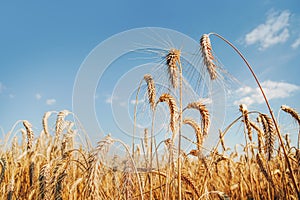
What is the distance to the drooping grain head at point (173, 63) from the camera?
1835 mm

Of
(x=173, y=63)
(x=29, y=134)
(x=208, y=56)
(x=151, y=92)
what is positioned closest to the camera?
(x=208, y=56)

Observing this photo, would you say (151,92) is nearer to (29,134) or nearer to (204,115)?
(204,115)

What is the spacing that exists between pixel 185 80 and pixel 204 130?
1.23 ft

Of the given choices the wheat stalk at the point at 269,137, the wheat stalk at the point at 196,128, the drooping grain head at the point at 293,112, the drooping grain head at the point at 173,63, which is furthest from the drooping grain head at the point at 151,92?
the drooping grain head at the point at 293,112

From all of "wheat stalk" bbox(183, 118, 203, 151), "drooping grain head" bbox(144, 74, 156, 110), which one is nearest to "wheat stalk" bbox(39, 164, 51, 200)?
"drooping grain head" bbox(144, 74, 156, 110)

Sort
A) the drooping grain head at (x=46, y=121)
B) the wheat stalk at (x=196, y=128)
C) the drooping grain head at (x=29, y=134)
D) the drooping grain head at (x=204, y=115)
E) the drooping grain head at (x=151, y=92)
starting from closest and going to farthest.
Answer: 1. the drooping grain head at (x=204, y=115)
2. the drooping grain head at (x=151, y=92)
3. the wheat stalk at (x=196, y=128)
4. the drooping grain head at (x=29, y=134)
5. the drooping grain head at (x=46, y=121)

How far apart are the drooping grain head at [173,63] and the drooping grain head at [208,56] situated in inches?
6.8

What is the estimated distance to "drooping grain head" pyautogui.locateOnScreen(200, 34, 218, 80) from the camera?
1747mm

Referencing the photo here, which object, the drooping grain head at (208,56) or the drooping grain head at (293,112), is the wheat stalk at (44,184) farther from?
the drooping grain head at (293,112)

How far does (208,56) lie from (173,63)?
9.3 inches

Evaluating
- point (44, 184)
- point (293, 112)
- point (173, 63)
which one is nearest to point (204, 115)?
point (173, 63)

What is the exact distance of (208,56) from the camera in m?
1.78

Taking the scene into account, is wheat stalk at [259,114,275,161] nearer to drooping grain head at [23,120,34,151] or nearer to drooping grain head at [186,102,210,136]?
drooping grain head at [186,102,210,136]

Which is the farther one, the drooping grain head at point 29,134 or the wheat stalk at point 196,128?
the drooping grain head at point 29,134
